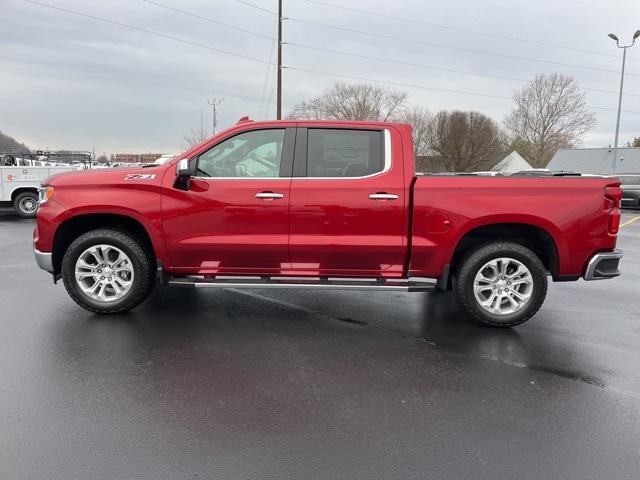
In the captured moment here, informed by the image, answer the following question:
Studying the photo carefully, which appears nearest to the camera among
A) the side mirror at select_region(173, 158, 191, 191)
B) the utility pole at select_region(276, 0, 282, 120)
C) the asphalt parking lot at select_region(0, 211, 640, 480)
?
the asphalt parking lot at select_region(0, 211, 640, 480)

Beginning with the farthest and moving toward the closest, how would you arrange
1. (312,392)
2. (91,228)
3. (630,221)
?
(630,221), (91,228), (312,392)

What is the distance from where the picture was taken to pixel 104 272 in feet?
16.6

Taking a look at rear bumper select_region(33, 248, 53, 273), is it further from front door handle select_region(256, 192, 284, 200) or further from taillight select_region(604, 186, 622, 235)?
taillight select_region(604, 186, 622, 235)

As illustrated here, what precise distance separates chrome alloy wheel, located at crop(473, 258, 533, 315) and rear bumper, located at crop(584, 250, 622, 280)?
0.56m

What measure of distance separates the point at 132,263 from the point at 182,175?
1035 mm

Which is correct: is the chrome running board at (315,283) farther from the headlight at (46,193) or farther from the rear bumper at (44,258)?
the headlight at (46,193)

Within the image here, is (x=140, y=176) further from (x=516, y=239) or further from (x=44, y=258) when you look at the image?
(x=516, y=239)

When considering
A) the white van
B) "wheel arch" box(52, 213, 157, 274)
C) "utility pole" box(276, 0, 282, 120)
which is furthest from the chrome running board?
"utility pole" box(276, 0, 282, 120)

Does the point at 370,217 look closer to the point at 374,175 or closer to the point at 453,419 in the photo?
the point at 374,175

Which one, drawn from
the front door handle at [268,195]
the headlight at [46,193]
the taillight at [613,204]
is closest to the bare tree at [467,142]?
the taillight at [613,204]

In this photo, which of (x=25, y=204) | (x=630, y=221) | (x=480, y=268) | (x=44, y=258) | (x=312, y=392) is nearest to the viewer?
(x=312, y=392)

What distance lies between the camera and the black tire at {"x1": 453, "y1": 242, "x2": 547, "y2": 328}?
189 inches

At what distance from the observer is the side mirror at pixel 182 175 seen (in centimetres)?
471

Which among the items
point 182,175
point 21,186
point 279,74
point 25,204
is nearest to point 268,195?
point 182,175
